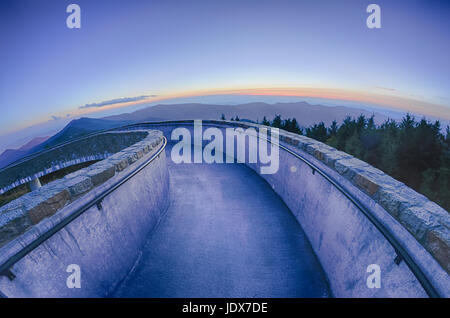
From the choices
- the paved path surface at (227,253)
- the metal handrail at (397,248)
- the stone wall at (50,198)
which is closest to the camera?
the metal handrail at (397,248)

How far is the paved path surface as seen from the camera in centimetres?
304

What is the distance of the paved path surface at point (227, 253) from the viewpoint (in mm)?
3041

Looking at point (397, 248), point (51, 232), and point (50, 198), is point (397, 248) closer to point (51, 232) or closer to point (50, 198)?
point (51, 232)

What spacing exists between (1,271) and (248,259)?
3237 mm

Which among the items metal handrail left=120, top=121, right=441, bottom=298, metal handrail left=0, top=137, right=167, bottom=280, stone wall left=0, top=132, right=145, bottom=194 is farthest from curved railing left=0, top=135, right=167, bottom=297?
stone wall left=0, top=132, right=145, bottom=194

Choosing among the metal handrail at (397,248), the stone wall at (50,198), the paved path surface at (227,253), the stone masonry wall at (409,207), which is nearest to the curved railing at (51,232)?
the stone wall at (50,198)

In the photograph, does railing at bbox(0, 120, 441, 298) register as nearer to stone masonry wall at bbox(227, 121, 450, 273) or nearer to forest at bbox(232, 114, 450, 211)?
stone masonry wall at bbox(227, 121, 450, 273)

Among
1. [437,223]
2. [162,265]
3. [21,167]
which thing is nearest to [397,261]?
[437,223]

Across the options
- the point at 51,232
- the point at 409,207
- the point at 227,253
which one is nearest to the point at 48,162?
the point at 51,232

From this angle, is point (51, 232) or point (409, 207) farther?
point (51, 232)

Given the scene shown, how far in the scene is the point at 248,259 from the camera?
11.9ft

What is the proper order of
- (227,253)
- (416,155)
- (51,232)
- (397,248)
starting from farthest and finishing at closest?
(416,155) → (227,253) → (51,232) → (397,248)

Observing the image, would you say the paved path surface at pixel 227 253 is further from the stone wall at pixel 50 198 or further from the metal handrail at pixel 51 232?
the stone wall at pixel 50 198

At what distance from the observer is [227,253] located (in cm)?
375
